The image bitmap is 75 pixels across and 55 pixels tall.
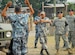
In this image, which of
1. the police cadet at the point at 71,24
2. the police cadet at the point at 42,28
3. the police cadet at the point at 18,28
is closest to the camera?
the police cadet at the point at 18,28

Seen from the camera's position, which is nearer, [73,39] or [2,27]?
[2,27]

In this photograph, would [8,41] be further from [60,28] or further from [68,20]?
[68,20]

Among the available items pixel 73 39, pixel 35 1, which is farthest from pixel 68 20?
pixel 35 1

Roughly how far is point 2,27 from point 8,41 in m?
0.48

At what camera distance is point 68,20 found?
13.5m

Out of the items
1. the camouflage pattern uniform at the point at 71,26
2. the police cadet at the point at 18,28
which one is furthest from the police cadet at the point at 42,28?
the police cadet at the point at 18,28

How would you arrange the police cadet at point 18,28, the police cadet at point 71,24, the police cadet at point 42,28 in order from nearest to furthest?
the police cadet at point 18,28, the police cadet at point 42,28, the police cadet at point 71,24

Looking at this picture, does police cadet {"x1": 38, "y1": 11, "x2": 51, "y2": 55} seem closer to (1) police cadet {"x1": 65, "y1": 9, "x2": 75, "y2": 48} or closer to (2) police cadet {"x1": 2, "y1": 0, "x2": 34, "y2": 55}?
(1) police cadet {"x1": 65, "y1": 9, "x2": 75, "y2": 48}

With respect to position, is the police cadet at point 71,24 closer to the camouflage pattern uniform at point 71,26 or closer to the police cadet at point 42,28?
the camouflage pattern uniform at point 71,26

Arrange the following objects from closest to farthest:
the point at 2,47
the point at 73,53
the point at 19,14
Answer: the point at 19,14, the point at 2,47, the point at 73,53

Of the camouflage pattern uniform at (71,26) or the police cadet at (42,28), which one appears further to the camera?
the camouflage pattern uniform at (71,26)

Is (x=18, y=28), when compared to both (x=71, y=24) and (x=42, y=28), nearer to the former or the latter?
(x=42, y=28)

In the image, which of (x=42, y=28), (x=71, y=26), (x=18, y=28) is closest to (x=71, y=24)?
(x=71, y=26)

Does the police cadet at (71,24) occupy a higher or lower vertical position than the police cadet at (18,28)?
lower
